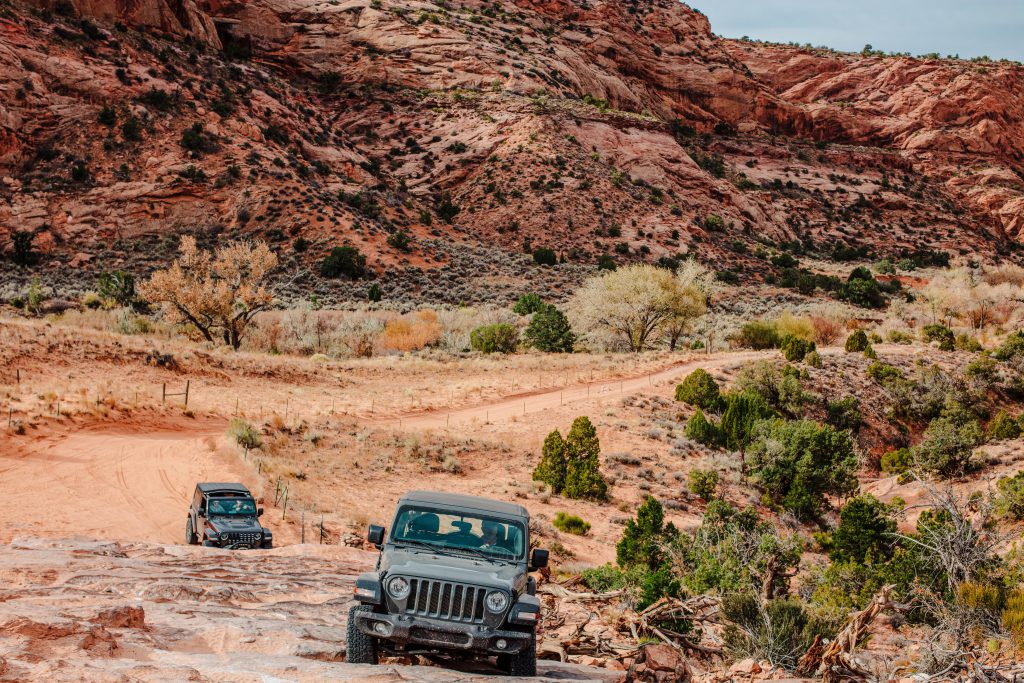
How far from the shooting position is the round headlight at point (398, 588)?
7.01 m

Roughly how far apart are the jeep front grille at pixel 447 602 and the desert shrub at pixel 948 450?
20841mm

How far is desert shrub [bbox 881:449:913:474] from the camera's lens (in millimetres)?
26578

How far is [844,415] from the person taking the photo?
31141mm

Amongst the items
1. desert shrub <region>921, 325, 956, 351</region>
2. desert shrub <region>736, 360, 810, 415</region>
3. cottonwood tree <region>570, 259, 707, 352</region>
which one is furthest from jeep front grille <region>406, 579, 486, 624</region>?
desert shrub <region>921, 325, 956, 351</region>

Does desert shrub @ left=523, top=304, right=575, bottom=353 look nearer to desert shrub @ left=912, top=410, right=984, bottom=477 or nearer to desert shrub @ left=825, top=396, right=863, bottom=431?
desert shrub @ left=825, top=396, right=863, bottom=431

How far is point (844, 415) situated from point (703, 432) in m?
7.35

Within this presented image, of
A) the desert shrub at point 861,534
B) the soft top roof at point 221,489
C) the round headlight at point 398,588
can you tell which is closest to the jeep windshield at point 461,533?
the round headlight at point 398,588

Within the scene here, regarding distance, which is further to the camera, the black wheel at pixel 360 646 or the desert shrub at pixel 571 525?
the desert shrub at pixel 571 525

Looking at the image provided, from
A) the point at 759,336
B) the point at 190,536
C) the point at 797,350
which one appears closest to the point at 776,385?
the point at 797,350

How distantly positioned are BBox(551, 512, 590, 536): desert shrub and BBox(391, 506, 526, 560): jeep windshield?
38.9ft

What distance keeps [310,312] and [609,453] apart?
26.2 m

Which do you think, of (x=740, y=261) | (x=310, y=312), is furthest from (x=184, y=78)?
(x=740, y=261)

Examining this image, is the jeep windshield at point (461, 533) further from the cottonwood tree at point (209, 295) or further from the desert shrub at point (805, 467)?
the cottonwood tree at point (209, 295)

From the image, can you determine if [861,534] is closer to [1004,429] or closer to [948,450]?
[948,450]
